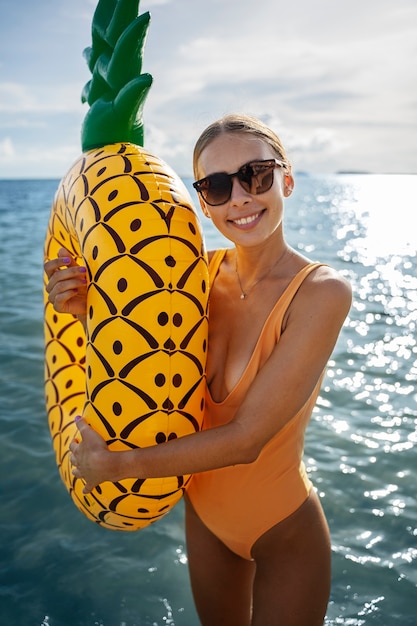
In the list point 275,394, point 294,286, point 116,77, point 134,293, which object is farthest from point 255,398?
point 116,77

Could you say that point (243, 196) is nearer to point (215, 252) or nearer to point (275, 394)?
point (215, 252)

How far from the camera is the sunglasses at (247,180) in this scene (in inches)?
76.0

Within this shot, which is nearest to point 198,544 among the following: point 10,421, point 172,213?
point 172,213

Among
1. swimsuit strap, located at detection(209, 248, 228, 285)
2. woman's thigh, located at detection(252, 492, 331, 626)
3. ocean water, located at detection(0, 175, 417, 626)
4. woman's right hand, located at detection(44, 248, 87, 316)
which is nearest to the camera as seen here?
woman's thigh, located at detection(252, 492, 331, 626)

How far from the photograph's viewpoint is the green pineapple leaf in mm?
2160

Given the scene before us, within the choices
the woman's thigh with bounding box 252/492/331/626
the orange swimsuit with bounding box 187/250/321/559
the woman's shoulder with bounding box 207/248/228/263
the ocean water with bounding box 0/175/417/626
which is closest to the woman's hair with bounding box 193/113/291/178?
the woman's shoulder with bounding box 207/248/228/263

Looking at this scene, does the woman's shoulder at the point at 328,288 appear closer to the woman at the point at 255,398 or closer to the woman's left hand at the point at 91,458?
the woman at the point at 255,398

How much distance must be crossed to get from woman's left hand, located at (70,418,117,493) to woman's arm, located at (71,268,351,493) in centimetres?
5

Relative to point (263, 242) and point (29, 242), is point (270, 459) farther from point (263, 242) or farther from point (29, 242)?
point (29, 242)

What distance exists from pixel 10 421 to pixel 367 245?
63.9ft

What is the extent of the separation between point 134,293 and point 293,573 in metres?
1.06

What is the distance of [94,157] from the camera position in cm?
223

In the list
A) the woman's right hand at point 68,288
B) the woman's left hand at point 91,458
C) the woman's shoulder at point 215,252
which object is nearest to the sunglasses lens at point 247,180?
the woman's shoulder at point 215,252

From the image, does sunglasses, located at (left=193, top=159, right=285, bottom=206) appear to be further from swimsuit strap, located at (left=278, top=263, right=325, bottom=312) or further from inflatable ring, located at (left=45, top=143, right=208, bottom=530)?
swimsuit strap, located at (left=278, top=263, right=325, bottom=312)
